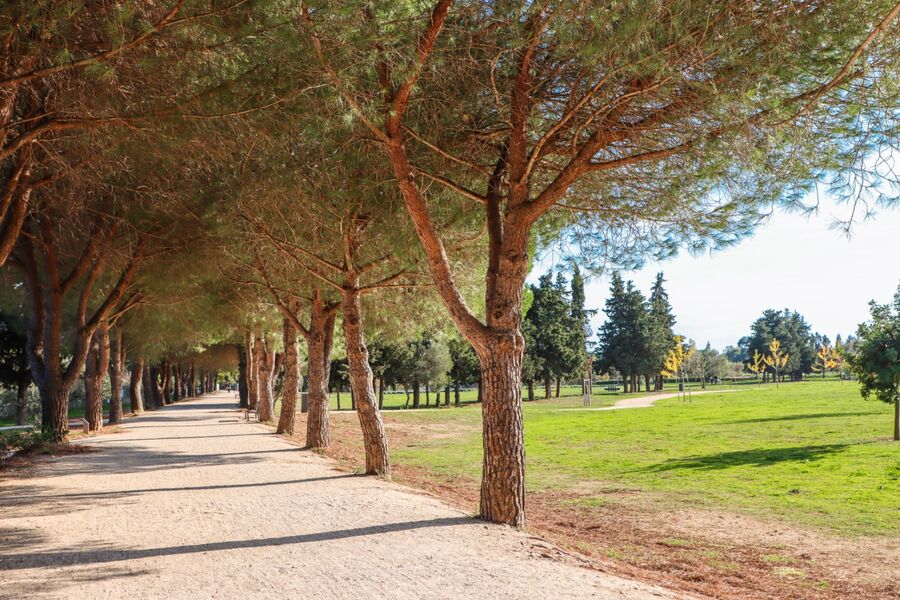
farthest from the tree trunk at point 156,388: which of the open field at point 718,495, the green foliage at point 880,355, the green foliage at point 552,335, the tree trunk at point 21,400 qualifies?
the green foliage at point 880,355

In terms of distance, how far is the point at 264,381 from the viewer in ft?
90.0

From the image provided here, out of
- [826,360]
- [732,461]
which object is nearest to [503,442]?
[732,461]

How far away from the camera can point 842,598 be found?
22.0 ft

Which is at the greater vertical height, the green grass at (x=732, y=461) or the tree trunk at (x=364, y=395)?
the tree trunk at (x=364, y=395)

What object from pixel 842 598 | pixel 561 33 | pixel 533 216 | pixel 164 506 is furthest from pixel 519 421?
pixel 164 506

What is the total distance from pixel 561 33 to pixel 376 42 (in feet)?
6.31

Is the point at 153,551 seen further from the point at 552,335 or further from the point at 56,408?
the point at 552,335

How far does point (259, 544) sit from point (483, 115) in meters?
5.55

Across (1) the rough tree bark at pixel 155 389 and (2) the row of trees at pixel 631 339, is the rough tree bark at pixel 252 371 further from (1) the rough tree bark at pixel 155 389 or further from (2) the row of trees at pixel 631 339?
(2) the row of trees at pixel 631 339

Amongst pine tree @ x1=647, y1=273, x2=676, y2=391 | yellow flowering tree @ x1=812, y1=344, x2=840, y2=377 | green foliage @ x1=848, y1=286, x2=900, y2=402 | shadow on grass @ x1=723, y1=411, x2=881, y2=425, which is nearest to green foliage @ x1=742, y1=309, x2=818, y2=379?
yellow flowering tree @ x1=812, y1=344, x2=840, y2=377

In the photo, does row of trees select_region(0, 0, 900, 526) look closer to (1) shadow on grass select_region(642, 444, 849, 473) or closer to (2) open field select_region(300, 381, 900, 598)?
(2) open field select_region(300, 381, 900, 598)

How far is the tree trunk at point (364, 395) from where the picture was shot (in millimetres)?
12180

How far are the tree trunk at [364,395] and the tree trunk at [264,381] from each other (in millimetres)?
14378

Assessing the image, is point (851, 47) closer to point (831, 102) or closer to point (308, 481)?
point (831, 102)
